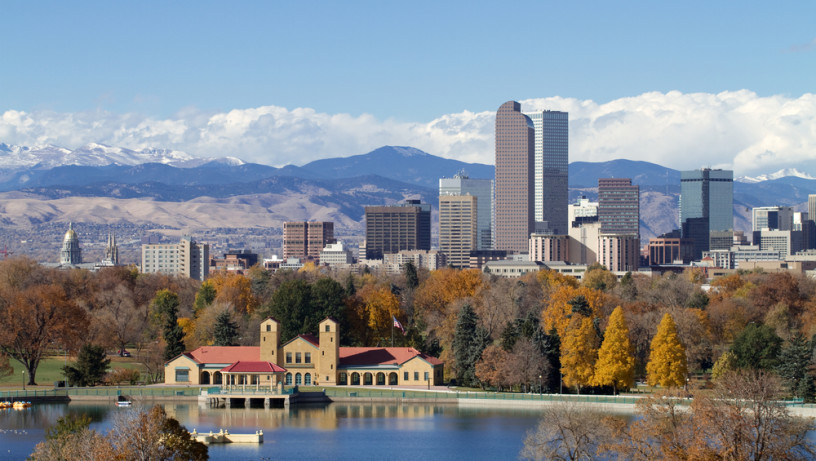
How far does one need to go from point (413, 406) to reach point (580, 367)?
42.9 feet

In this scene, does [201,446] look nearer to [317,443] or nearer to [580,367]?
[317,443]

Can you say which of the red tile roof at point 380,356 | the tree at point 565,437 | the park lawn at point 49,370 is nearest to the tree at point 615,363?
the red tile roof at point 380,356

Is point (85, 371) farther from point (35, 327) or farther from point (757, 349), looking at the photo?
point (757, 349)

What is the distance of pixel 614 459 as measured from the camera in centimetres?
6600

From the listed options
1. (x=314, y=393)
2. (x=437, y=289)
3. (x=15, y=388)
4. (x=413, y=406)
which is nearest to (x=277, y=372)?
(x=314, y=393)

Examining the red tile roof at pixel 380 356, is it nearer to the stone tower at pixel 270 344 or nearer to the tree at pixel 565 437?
the stone tower at pixel 270 344

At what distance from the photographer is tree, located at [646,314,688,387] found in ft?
326

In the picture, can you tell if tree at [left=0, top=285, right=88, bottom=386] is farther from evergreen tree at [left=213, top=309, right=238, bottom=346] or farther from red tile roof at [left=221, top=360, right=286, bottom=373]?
red tile roof at [left=221, top=360, right=286, bottom=373]

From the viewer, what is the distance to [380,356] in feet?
356

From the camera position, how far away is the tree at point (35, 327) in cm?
10650

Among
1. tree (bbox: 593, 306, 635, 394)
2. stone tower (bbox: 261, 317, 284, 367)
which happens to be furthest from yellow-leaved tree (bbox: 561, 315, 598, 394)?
stone tower (bbox: 261, 317, 284, 367)

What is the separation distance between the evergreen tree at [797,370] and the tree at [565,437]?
110ft

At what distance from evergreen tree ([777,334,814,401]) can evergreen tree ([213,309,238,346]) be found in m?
45.4

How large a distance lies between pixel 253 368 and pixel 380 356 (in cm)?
1081
